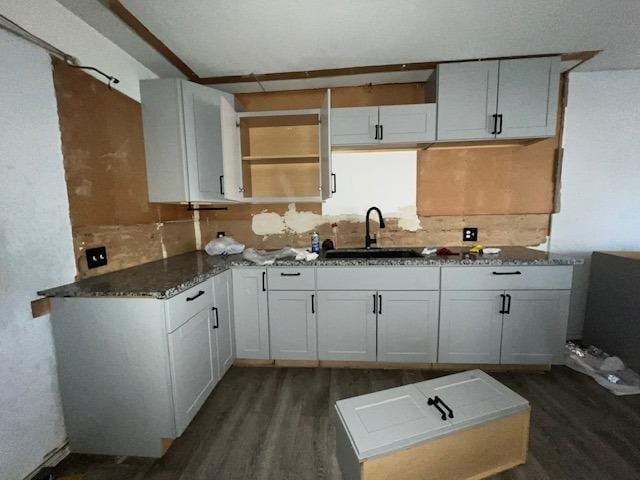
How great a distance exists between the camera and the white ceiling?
57.7 inches

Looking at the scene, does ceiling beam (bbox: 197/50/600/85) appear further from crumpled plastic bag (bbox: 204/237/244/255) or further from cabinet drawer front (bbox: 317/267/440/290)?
cabinet drawer front (bbox: 317/267/440/290)

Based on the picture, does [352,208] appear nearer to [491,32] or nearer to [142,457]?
[491,32]

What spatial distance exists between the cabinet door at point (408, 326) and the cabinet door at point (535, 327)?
0.51 m

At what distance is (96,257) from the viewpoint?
1598 mm

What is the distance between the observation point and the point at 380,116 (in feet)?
7.00

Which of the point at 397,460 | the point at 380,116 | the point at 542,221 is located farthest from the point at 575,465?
the point at 380,116

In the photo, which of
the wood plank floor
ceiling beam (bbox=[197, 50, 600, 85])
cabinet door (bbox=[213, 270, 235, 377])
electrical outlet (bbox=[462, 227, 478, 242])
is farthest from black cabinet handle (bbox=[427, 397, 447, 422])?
ceiling beam (bbox=[197, 50, 600, 85])

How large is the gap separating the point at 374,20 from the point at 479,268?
1.71m

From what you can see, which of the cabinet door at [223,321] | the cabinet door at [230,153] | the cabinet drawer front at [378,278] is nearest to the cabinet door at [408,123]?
the cabinet drawer front at [378,278]

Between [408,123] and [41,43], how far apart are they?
7.13ft

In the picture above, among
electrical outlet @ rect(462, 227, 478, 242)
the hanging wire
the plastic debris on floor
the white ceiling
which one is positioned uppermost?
the white ceiling

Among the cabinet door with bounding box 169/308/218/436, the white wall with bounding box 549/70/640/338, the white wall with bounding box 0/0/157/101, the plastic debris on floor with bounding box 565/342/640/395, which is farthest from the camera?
the white wall with bounding box 549/70/640/338

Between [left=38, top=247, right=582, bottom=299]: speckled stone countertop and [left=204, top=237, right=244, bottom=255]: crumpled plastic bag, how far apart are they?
78 millimetres

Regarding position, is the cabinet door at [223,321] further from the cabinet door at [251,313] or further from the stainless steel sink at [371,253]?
the stainless steel sink at [371,253]
